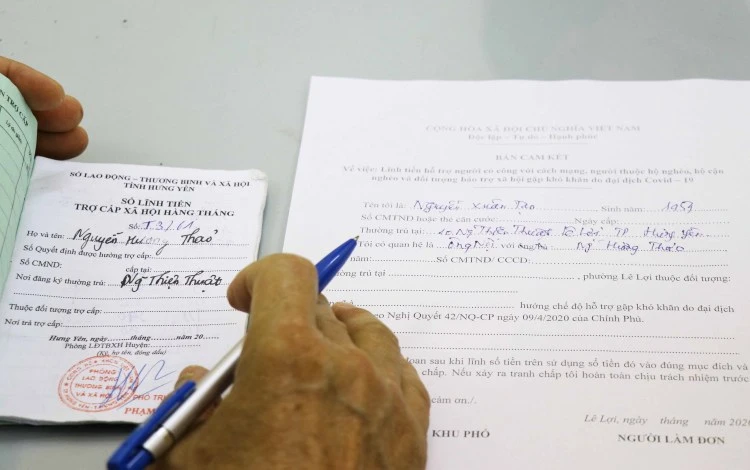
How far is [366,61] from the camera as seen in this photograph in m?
0.73

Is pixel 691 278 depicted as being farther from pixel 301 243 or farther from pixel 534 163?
pixel 301 243

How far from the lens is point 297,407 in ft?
1.15

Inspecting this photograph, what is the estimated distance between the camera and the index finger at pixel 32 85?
58 centimetres

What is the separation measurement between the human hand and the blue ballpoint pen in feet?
1.17

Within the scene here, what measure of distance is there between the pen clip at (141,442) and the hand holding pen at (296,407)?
18mm

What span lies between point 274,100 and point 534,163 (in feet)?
0.91

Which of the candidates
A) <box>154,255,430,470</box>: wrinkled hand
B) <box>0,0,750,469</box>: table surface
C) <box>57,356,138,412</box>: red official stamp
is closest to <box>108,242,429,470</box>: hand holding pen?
<box>154,255,430,470</box>: wrinkled hand

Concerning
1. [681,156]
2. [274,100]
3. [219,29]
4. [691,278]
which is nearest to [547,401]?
[691,278]

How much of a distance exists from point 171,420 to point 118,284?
22 centimetres

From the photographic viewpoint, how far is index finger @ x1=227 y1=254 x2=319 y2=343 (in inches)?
14.3

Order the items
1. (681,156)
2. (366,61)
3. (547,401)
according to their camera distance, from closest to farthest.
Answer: (547,401) → (681,156) → (366,61)

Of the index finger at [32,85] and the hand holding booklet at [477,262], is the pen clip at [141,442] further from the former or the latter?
the index finger at [32,85]

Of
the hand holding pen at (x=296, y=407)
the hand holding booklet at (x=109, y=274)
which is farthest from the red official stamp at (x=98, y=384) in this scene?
the hand holding pen at (x=296, y=407)

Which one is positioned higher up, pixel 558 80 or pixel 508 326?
pixel 558 80
